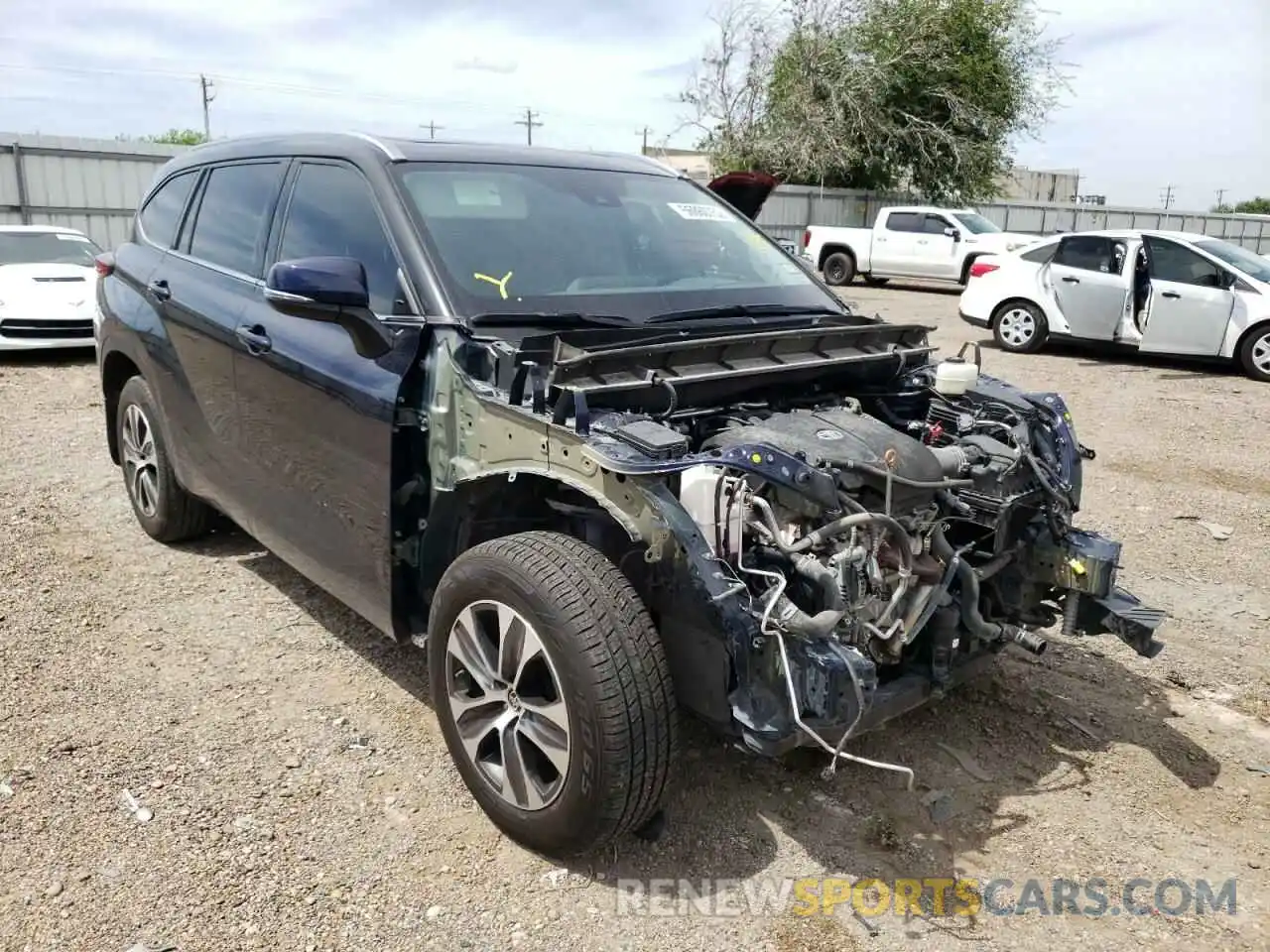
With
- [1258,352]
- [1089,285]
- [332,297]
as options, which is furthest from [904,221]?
[332,297]

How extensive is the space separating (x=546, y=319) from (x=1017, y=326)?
427 inches

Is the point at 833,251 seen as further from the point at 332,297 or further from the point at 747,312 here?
the point at 332,297

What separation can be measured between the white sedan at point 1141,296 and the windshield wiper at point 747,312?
8.89 m

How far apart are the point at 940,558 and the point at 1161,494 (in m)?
4.41

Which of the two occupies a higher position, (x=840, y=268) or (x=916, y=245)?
(x=916, y=245)

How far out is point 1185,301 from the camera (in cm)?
1126

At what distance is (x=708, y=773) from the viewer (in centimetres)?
332

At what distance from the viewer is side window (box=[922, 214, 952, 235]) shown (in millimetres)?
20094

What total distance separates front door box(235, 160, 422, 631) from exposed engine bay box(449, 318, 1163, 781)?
0.59 metres

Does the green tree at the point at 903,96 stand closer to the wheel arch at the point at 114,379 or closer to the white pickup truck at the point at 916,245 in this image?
the white pickup truck at the point at 916,245

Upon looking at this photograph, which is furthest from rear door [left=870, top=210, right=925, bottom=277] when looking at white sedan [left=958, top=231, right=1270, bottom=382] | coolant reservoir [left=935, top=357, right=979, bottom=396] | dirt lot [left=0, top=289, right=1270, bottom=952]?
coolant reservoir [left=935, top=357, right=979, bottom=396]

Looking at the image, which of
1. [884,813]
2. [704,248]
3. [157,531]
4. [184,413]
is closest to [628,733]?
[884,813]

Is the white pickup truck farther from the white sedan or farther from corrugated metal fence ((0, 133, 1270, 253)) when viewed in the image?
corrugated metal fence ((0, 133, 1270, 253))

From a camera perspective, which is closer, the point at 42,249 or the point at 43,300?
the point at 43,300
